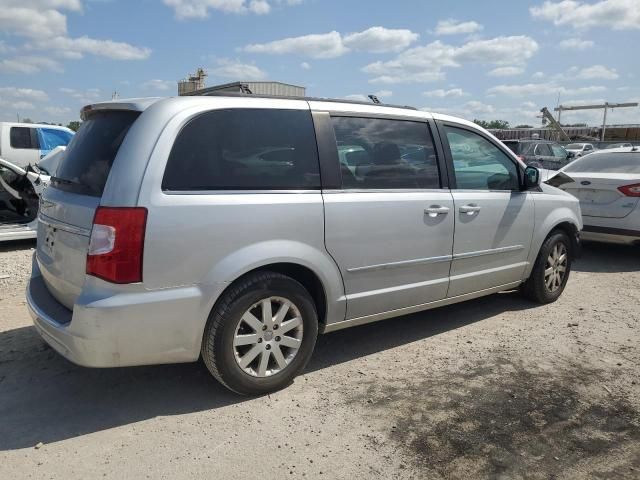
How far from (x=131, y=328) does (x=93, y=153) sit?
1.13 metres

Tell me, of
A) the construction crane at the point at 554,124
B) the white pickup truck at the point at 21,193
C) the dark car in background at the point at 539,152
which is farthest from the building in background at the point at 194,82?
the construction crane at the point at 554,124

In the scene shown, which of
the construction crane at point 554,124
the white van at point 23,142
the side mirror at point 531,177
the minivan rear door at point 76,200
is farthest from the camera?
the construction crane at point 554,124

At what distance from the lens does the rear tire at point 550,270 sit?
527 cm

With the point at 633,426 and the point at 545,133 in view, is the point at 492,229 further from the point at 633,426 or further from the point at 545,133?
the point at 545,133

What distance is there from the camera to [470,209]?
436 centimetres

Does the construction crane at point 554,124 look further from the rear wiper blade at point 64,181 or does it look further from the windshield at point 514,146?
the rear wiper blade at point 64,181

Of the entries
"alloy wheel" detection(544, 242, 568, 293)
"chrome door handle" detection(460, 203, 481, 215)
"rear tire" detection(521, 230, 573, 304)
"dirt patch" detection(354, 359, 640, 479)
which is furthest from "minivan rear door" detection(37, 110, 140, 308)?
"alloy wheel" detection(544, 242, 568, 293)

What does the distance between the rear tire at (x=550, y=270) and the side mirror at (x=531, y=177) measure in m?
0.69

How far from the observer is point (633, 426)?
10.3ft

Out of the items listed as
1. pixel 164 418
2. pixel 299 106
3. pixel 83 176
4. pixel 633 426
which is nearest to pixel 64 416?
pixel 164 418

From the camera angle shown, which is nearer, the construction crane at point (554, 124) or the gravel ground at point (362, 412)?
the gravel ground at point (362, 412)

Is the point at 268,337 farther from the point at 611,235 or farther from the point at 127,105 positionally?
the point at 611,235

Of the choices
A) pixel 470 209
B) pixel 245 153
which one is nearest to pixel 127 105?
pixel 245 153

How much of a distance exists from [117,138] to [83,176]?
13.4 inches
